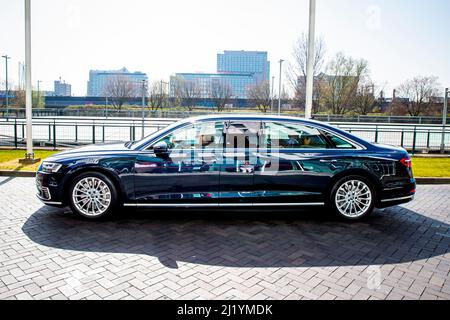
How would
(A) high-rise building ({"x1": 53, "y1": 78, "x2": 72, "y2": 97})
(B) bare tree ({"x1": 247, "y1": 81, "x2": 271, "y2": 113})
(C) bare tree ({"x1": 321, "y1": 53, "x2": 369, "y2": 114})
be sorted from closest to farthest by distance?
1. (C) bare tree ({"x1": 321, "y1": 53, "x2": 369, "y2": 114})
2. (B) bare tree ({"x1": 247, "y1": 81, "x2": 271, "y2": 113})
3. (A) high-rise building ({"x1": 53, "y1": 78, "x2": 72, "y2": 97})

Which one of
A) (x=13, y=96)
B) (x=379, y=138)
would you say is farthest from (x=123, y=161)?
(x=13, y=96)

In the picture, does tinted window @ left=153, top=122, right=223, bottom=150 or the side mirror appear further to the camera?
tinted window @ left=153, top=122, right=223, bottom=150

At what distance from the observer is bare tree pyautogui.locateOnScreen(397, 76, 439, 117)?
50.1 metres

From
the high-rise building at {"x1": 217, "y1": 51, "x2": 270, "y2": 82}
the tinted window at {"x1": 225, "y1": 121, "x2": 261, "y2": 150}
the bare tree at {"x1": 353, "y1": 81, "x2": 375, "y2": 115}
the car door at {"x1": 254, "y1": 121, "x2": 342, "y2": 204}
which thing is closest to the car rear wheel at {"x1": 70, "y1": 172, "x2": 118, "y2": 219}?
the tinted window at {"x1": 225, "y1": 121, "x2": 261, "y2": 150}

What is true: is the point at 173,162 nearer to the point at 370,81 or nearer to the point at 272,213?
the point at 272,213

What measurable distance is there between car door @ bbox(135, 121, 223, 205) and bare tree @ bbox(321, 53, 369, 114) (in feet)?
122

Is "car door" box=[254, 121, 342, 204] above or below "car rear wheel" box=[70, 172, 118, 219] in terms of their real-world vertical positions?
above

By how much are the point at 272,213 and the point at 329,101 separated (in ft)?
124

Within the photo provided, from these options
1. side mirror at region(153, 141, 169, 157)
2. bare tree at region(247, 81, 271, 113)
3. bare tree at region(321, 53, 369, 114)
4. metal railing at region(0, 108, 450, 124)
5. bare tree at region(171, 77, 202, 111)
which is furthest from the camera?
bare tree at region(171, 77, 202, 111)

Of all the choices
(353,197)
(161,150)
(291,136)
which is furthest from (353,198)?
(161,150)

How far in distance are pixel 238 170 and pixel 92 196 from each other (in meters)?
2.34

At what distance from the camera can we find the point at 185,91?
62938 mm

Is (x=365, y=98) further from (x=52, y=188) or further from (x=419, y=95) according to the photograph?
(x=52, y=188)

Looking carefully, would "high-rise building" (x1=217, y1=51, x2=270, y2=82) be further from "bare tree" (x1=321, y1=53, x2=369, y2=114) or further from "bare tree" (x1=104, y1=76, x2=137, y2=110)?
"bare tree" (x1=321, y1=53, x2=369, y2=114)
